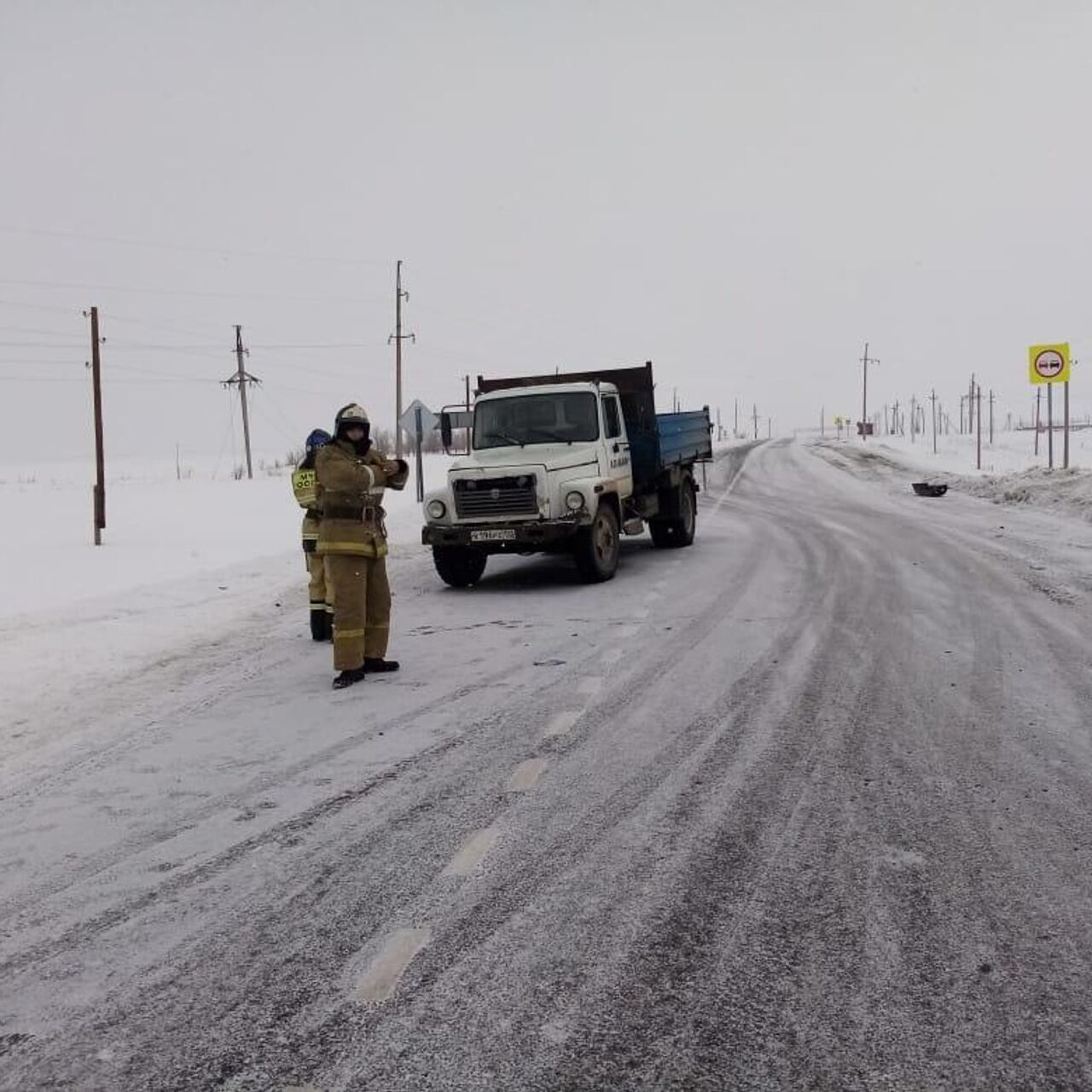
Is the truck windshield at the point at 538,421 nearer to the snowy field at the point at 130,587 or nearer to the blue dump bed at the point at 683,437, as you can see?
the blue dump bed at the point at 683,437

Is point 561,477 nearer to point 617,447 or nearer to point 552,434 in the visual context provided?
point 552,434

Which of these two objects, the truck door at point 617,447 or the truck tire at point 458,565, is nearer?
the truck tire at point 458,565

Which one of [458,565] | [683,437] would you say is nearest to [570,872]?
[458,565]

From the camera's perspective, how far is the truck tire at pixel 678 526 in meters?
Result: 14.8

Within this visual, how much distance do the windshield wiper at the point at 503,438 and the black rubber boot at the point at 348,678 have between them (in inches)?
227

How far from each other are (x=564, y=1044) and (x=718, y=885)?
1078mm

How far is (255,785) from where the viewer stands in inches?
193

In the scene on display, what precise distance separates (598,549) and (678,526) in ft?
11.7

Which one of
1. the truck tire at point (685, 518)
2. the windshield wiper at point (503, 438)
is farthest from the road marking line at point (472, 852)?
the truck tire at point (685, 518)

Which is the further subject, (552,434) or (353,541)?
(552,434)

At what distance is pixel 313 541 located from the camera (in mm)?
8938

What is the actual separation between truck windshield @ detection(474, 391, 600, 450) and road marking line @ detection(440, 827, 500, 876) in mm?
8703

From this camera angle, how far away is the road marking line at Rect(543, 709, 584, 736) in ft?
18.4

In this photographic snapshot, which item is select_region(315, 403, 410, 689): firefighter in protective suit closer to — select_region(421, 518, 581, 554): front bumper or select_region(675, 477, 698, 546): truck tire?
select_region(421, 518, 581, 554): front bumper
